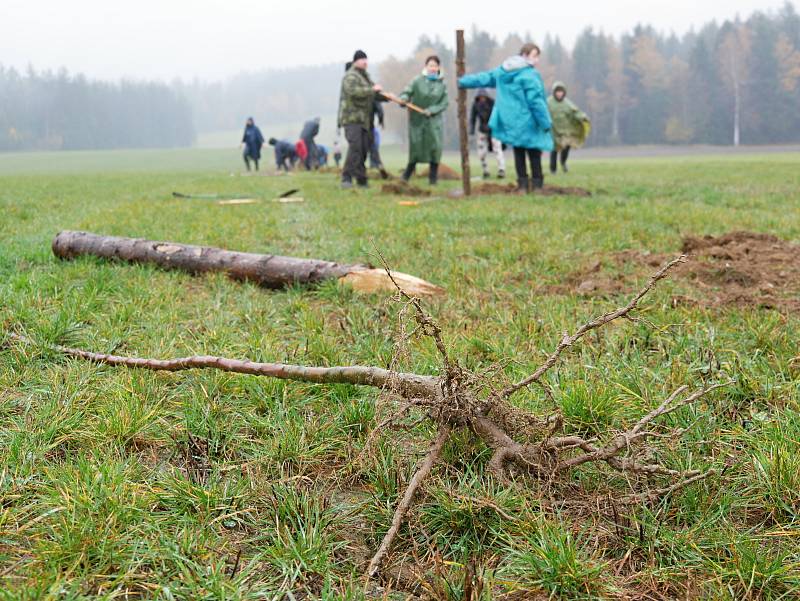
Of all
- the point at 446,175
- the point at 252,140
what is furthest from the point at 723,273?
the point at 252,140

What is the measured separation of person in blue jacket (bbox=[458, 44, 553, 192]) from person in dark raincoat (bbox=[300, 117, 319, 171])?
14.8m

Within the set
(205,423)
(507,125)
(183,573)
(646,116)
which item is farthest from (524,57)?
(646,116)

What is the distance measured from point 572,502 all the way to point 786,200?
936cm

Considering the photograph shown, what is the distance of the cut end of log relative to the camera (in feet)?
12.7

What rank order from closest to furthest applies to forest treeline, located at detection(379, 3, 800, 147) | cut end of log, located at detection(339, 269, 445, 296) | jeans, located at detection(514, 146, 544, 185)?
cut end of log, located at detection(339, 269, 445, 296) < jeans, located at detection(514, 146, 544, 185) < forest treeline, located at detection(379, 3, 800, 147)

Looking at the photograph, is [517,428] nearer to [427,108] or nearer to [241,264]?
[241,264]

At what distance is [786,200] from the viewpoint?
29.7 feet

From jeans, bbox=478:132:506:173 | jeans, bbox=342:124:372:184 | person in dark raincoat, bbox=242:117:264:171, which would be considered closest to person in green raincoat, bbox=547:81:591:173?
jeans, bbox=478:132:506:173

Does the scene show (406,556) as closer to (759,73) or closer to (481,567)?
(481,567)

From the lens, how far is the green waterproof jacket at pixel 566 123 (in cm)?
1569

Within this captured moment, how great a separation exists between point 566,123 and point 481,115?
242 centimetres

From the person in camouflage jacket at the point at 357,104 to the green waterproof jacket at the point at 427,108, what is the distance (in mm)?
858

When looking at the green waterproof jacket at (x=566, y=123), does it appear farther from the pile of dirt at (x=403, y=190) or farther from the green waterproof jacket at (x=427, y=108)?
the pile of dirt at (x=403, y=190)

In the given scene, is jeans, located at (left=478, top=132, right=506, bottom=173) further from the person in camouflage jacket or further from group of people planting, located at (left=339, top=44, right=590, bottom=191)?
the person in camouflage jacket
